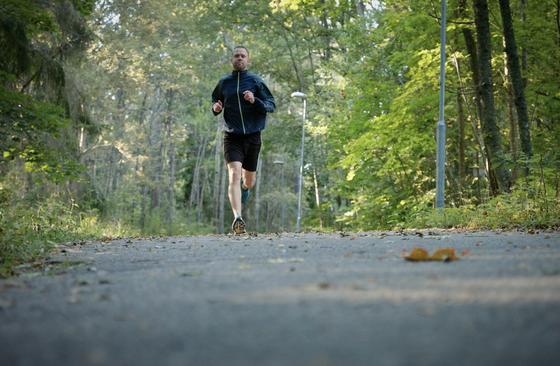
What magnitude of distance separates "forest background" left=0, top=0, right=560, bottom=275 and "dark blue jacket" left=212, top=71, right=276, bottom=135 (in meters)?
2.98

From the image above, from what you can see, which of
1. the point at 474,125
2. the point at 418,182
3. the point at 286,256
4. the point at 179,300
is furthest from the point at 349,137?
the point at 179,300

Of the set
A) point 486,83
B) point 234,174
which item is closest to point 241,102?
point 234,174

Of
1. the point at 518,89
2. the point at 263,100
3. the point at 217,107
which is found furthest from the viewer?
the point at 518,89

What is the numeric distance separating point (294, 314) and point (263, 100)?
6.62 metres

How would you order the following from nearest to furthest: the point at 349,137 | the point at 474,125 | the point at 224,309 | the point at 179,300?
the point at 224,309 < the point at 179,300 < the point at 474,125 < the point at 349,137

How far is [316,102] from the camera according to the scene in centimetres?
2959

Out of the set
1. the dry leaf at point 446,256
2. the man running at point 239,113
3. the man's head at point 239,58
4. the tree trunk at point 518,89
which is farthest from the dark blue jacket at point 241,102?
the tree trunk at point 518,89

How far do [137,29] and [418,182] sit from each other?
15.2 m

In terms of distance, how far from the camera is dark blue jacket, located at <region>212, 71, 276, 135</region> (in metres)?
8.67

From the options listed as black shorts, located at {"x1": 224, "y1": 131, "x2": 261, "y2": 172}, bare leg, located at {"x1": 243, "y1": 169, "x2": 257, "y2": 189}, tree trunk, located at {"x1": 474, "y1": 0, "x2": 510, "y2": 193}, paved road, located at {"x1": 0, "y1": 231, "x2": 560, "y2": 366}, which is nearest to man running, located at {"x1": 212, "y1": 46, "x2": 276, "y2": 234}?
black shorts, located at {"x1": 224, "y1": 131, "x2": 261, "y2": 172}

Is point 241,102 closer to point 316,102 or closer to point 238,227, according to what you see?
point 238,227

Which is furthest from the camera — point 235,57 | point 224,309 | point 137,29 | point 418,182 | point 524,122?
point 137,29

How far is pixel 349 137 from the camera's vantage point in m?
22.0

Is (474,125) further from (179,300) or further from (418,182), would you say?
(179,300)
